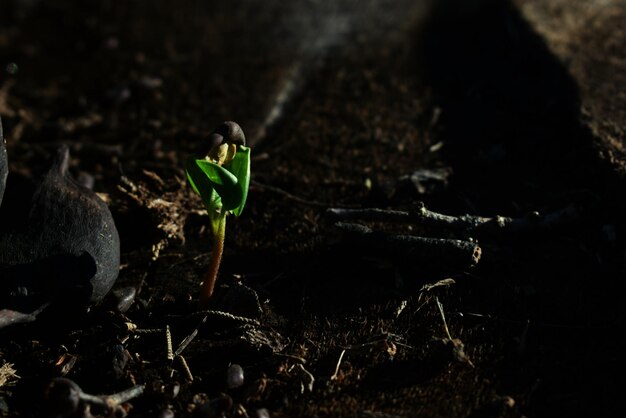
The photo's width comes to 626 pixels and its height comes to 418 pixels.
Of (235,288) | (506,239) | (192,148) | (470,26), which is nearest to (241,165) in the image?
(235,288)

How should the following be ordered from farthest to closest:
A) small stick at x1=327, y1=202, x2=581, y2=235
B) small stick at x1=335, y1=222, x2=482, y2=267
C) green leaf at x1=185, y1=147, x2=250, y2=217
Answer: small stick at x1=327, y1=202, x2=581, y2=235 < small stick at x1=335, y1=222, x2=482, y2=267 < green leaf at x1=185, y1=147, x2=250, y2=217

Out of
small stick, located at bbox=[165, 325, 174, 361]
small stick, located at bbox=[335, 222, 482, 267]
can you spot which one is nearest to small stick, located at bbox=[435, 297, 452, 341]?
small stick, located at bbox=[335, 222, 482, 267]

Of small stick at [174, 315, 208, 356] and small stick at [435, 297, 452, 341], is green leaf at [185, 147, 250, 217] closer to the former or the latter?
small stick at [174, 315, 208, 356]

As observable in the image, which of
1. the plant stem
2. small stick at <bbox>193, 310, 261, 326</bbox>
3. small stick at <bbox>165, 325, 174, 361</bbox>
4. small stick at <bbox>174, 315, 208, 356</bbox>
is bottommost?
small stick at <bbox>165, 325, 174, 361</bbox>

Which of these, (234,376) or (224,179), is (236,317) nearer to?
(234,376)

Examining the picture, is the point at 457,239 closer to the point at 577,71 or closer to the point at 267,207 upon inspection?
the point at 267,207

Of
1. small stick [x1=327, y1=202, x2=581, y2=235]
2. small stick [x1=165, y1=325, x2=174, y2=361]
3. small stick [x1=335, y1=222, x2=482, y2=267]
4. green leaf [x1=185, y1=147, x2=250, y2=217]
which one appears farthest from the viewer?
small stick [x1=327, y1=202, x2=581, y2=235]

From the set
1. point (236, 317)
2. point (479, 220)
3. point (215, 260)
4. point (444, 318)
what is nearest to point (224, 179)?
point (215, 260)

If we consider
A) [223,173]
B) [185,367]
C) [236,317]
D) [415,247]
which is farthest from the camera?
[415,247]
